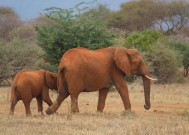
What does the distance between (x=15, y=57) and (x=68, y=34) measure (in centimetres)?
635

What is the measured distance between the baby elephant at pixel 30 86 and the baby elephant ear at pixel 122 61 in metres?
1.68

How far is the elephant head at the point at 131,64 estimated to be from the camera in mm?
13203

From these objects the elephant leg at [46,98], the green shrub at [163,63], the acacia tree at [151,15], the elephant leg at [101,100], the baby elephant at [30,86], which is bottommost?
the acacia tree at [151,15]

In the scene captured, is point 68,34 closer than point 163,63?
Yes

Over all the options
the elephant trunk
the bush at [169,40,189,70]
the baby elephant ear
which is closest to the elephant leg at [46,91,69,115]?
the baby elephant ear

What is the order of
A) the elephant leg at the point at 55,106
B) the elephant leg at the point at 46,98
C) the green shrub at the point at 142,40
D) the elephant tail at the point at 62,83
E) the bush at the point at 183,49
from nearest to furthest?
the elephant leg at the point at 55,106 → the elephant tail at the point at 62,83 → the elephant leg at the point at 46,98 → the green shrub at the point at 142,40 → the bush at the point at 183,49

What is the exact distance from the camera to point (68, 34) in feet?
68.1

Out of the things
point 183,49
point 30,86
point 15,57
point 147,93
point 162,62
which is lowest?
point 183,49

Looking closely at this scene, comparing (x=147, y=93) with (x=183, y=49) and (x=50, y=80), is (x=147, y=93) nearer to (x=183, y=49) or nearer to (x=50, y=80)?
(x=50, y=80)

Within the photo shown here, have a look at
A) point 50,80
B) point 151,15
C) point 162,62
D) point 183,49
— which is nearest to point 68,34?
point 50,80

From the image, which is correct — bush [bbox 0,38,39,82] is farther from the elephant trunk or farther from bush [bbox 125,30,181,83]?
the elephant trunk

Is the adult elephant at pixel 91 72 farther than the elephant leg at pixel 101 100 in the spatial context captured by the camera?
No

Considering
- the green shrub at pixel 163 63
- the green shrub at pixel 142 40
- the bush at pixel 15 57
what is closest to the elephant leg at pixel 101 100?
the bush at pixel 15 57

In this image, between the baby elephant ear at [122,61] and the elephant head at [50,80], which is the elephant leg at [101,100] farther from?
the elephant head at [50,80]
